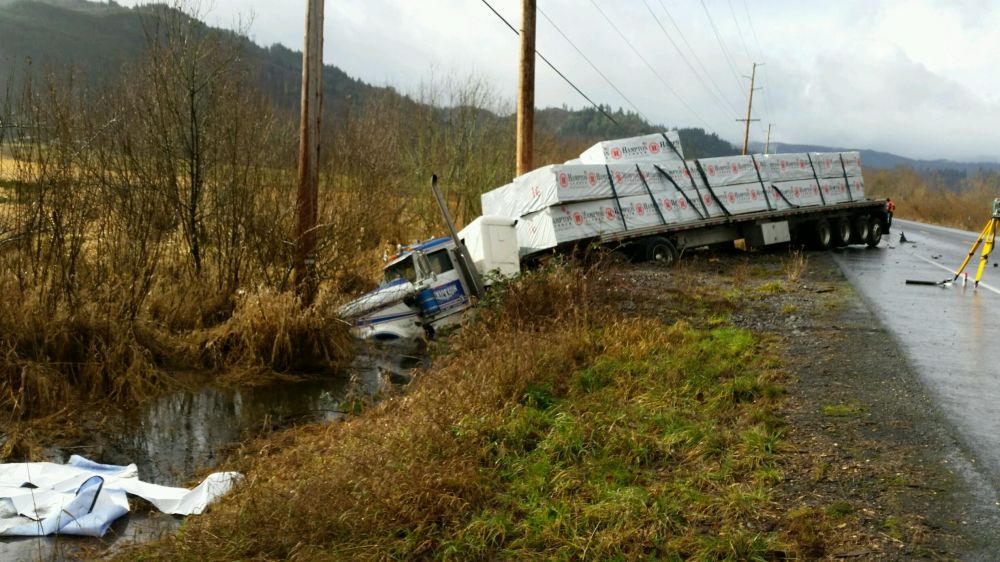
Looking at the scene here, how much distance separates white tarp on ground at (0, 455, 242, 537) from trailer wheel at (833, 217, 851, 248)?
77.1 ft

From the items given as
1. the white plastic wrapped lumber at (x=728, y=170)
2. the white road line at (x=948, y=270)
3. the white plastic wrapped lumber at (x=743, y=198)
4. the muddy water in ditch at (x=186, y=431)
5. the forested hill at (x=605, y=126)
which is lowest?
the muddy water in ditch at (x=186, y=431)

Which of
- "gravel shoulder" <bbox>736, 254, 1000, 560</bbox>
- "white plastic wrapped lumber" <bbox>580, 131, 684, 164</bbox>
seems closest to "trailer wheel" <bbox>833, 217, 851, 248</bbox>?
"white plastic wrapped lumber" <bbox>580, 131, 684, 164</bbox>

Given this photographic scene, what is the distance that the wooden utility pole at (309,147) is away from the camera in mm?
12312

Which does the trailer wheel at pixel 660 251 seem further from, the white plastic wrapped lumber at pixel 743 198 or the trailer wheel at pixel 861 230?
the trailer wheel at pixel 861 230

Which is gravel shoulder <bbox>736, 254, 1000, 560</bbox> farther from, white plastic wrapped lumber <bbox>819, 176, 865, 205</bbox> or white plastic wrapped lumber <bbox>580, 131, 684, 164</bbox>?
white plastic wrapped lumber <bbox>819, 176, 865, 205</bbox>

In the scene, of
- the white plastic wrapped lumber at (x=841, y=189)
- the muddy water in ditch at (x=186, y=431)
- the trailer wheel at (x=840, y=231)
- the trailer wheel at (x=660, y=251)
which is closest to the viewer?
the muddy water in ditch at (x=186, y=431)

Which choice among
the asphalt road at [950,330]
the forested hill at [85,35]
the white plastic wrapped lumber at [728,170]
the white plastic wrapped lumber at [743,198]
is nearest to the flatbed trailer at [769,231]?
the white plastic wrapped lumber at [743,198]

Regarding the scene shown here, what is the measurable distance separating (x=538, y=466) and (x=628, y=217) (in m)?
14.0

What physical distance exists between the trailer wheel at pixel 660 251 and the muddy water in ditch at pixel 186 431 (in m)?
8.91

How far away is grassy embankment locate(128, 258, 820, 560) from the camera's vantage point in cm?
497

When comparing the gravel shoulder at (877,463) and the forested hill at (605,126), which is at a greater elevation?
the forested hill at (605,126)

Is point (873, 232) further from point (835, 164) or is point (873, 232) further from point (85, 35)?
point (85, 35)

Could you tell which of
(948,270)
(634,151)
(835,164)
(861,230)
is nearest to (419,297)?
(634,151)

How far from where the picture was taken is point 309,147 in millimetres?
12484
